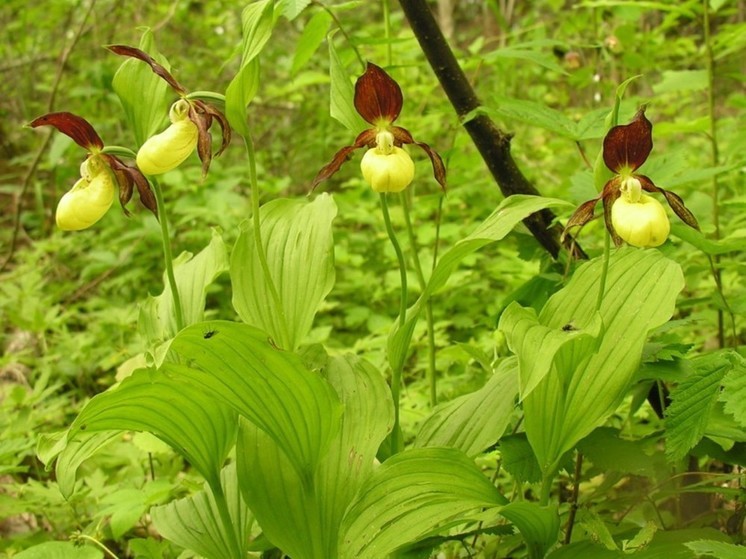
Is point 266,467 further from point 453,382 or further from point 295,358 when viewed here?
point 453,382

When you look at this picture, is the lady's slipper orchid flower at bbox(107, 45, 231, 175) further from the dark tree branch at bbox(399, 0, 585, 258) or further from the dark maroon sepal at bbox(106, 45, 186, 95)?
the dark tree branch at bbox(399, 0, 585, 258)

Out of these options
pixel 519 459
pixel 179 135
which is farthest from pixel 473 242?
pixel 179 135

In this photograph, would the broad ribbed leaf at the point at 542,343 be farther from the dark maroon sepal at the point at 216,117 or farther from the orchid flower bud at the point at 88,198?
the orchid flower bud at the point at 88,198

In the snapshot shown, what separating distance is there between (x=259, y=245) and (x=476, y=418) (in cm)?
46

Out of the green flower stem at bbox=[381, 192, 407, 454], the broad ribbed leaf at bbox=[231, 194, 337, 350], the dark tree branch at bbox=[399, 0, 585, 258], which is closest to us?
the green flower stem at bbox=[381, 192, 407, 454]

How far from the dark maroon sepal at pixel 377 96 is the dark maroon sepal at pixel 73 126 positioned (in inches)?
16.6

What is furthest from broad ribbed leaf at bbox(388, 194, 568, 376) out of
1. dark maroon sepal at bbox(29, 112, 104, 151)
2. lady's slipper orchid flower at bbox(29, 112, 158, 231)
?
dark maroon sepal at bbox(29, 112, 104, 151)

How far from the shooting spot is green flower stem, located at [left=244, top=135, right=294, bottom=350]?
3.40 ft

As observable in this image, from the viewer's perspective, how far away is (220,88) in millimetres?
4484

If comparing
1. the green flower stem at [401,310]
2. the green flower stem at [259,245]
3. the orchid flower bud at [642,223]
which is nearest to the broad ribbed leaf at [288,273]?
the green flower stem at [259,245]

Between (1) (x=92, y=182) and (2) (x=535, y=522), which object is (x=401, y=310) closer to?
(2) (x=535, y=522)

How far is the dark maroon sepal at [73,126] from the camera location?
1.00 m

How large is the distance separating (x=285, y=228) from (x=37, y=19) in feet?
12.5

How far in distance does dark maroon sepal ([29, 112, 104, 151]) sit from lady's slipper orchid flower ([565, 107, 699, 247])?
755 millimetres
